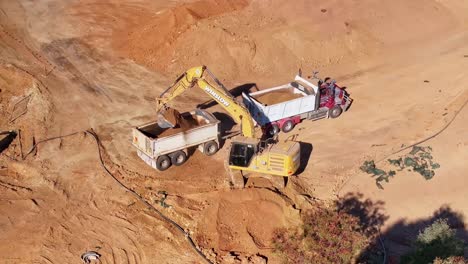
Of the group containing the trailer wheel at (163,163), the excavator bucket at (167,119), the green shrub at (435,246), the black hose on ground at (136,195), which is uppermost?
the excavator bucket at (167,119)

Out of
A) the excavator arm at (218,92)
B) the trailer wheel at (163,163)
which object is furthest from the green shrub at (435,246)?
the trailer wheel at (163,163)

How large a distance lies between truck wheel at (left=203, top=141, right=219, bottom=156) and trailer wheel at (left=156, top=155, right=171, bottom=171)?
196 centimetres

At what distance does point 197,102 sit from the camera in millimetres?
31094

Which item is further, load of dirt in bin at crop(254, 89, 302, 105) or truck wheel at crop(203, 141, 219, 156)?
load of dirt in bin at crop(254, 89, 302, 105)

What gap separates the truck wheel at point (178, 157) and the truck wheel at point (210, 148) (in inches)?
44.0

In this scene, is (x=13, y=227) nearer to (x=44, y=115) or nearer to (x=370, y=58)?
(x=44, y=115)

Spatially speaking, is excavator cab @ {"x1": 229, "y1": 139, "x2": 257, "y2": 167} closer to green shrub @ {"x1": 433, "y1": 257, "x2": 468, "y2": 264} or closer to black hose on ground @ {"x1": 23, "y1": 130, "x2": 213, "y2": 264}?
black hose on ground @ {"x1": 23, "y1": 130, "x2": 213, "y2": 264}

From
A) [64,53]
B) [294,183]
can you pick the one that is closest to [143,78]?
[64,53]

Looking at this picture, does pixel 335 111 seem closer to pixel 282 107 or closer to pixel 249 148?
pixel 282 107

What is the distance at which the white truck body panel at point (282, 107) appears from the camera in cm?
2700

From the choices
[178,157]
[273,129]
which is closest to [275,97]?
[273,129]

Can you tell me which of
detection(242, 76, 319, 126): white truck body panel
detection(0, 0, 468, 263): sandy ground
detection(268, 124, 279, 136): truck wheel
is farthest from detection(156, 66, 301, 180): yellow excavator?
detection(268, 124, 279, 136): truck wheel

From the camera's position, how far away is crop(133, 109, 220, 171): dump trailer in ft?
79.8

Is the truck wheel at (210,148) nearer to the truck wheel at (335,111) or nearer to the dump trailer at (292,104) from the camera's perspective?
the dump trailer at (292,104)
